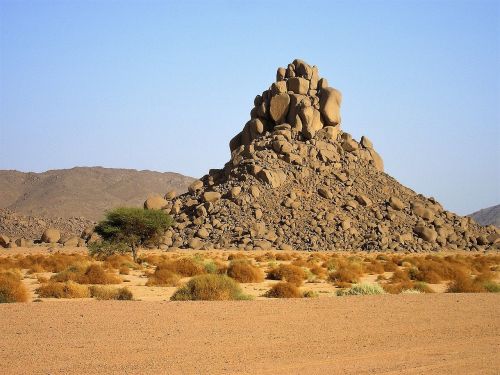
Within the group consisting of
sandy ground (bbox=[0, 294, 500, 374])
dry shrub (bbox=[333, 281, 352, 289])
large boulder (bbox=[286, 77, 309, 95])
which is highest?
large boulder (bbox=[286, 77, 309, 95])

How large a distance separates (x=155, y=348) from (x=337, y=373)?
389 centimetres

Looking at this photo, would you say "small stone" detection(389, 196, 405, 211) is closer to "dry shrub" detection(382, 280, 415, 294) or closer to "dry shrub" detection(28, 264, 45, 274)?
"dry shrub" detection(28, 264, 45, 274)

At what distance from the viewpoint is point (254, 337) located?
14.5 metres

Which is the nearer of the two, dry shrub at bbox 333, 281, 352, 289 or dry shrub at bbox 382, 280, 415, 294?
dry shrub at bbox 382, 280, 415, 294

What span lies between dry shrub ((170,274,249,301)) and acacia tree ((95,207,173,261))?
86.5 ft

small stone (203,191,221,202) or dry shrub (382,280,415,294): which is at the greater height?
small stone (203,191,221,202)

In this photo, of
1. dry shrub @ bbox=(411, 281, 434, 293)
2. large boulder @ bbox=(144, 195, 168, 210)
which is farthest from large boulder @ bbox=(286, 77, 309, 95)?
dry shrub @ bbox=(411, 281, 434, 293)

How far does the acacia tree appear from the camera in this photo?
47.5 m

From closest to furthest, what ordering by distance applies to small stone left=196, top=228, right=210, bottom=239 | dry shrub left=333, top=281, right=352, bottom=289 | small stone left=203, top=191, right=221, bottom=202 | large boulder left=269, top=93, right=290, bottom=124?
dry shrub left=333, top=281, right=352, bottom=289, small stone left=196, top=228, right=210, bottom=239, small stone left=203, top=191, right=221, bottom=202, large boulder left=269, top=93, right=290, bottom=124

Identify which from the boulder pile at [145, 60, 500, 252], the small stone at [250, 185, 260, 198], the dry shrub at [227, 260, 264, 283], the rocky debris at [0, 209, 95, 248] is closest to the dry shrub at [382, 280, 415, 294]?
the dry shrub at [227, 260, 264, 283]

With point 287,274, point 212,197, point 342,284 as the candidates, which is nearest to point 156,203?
point 212,197

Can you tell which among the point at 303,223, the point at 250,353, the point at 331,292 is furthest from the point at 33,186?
the point at 250,353

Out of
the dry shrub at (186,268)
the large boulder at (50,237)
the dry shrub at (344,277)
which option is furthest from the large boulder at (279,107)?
the dry shrub at (344,277)

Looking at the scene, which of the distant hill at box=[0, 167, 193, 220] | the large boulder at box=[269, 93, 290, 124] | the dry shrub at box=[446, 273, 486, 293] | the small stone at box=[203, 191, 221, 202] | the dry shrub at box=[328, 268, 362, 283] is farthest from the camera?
the distant hill at box=[0, 167, 193, 220]
